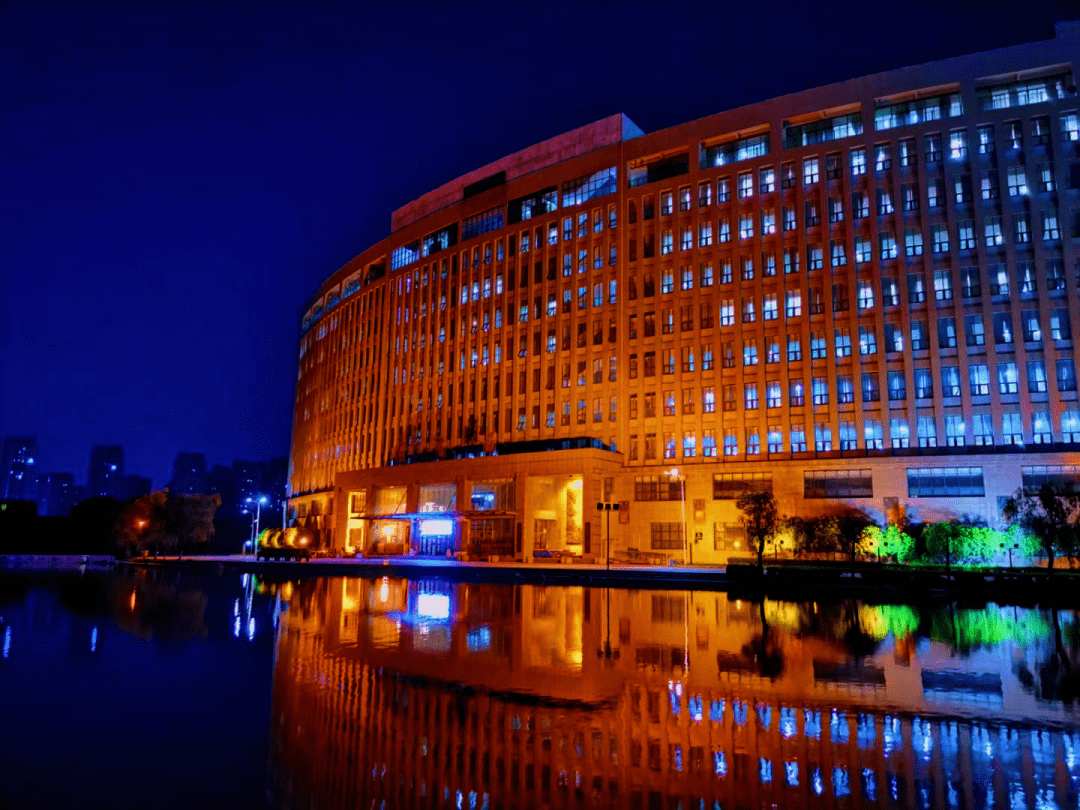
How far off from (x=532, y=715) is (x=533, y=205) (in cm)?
6863

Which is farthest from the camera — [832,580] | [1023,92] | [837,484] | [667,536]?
[667,536]

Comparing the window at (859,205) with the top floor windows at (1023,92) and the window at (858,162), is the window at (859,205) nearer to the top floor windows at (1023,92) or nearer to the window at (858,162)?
the window at (858,162)

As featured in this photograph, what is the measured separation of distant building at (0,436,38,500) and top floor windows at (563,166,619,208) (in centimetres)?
17099

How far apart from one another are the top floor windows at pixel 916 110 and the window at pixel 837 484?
28033 mm

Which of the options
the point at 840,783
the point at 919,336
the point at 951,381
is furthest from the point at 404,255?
the point at 840,783

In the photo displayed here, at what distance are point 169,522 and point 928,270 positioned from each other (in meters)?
73.0

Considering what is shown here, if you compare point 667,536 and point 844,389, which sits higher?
point 844,389

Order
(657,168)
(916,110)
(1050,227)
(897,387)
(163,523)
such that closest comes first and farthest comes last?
(1050,227), (897,387), (916,110), (657,168), (163,523)

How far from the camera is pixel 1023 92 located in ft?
179

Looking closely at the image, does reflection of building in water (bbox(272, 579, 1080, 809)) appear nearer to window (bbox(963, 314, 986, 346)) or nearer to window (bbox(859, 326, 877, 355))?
window (bbox(859, 326, 877, 355))

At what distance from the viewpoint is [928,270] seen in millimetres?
54406

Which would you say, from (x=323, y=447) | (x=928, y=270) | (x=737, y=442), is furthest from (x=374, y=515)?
(x=928, y=270)

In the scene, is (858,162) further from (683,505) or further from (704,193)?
(683,505)

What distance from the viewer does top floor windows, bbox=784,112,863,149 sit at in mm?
59312
